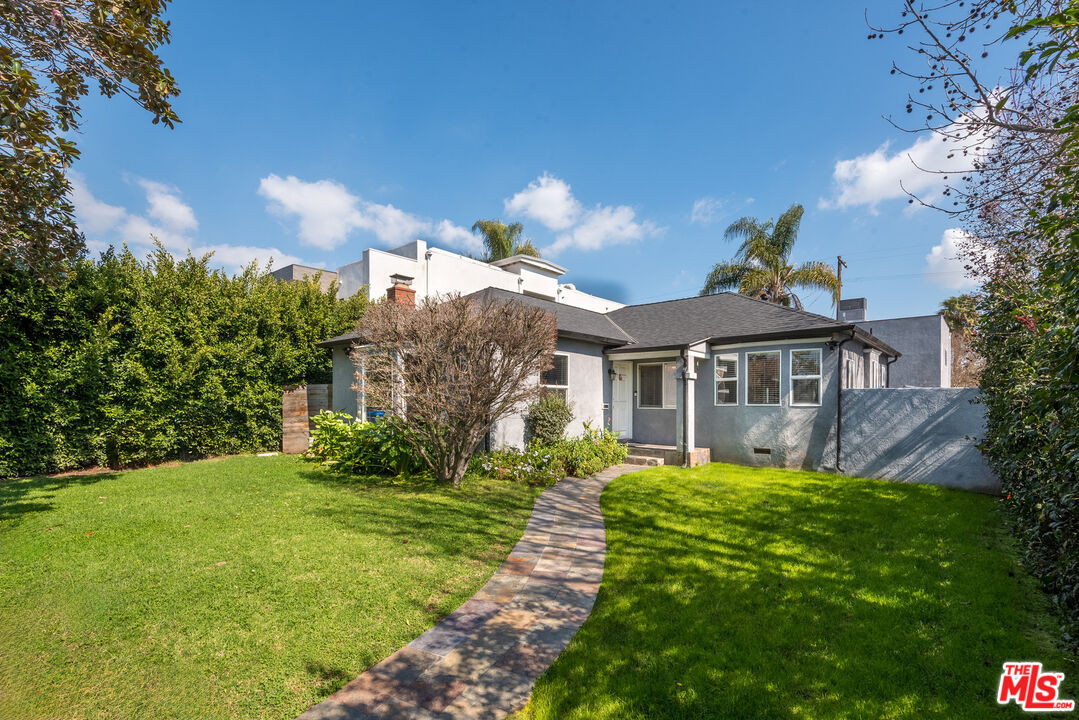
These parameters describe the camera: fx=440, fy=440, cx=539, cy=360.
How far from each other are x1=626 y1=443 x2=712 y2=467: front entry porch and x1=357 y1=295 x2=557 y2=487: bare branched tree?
15.0ft

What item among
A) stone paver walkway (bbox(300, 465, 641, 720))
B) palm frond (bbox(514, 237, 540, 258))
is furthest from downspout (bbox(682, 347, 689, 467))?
palm frond (bbox(514, 237, 540, 258))

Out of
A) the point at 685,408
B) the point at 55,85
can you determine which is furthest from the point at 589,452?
the point at 55,85

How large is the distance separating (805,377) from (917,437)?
2.53 m

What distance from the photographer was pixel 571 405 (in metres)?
11.4

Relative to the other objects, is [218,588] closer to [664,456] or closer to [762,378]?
[664,456]

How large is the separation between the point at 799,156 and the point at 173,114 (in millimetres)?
11949

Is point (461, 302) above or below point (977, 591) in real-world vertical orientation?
above

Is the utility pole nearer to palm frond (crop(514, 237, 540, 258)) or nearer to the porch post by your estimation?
the porch post

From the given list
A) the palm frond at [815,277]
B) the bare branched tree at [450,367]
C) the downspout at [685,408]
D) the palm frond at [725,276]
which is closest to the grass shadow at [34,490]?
the bare branched tree at [450,367]

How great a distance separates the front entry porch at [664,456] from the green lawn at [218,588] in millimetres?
5022

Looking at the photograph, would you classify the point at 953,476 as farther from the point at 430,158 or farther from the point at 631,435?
the point at 430,158

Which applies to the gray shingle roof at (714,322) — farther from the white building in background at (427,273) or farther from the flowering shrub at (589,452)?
the white building in background at (427,273)

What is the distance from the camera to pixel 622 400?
14.0m

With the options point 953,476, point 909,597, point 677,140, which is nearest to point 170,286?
point 677,140
